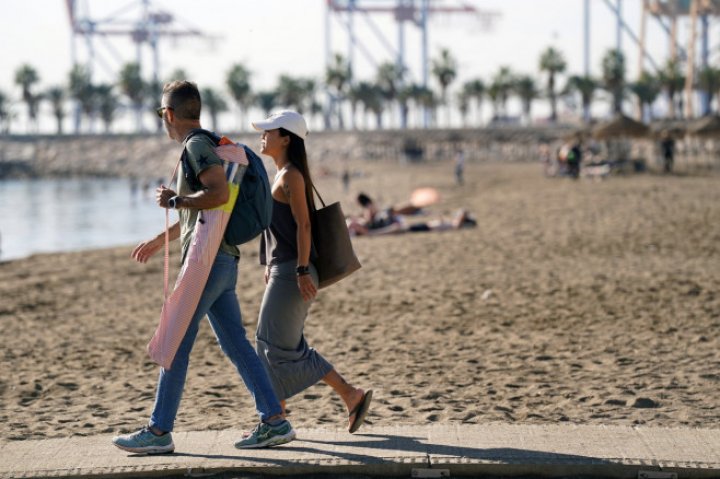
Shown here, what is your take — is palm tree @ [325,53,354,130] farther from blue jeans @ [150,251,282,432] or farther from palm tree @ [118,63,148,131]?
blue jeans @ [150,251,282,432]

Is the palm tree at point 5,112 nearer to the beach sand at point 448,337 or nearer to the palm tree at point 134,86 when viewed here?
the palm tree at point 134,86

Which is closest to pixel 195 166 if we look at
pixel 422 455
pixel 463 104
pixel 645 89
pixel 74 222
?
pixel 422 455

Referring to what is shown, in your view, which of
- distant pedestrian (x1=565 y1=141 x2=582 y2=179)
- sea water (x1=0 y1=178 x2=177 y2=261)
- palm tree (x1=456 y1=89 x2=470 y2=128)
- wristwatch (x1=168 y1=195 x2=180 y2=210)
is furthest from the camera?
palm tree (x1=456 y1=89 x2=470 y2=128)

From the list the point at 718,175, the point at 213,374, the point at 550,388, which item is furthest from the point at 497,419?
the point at 718,175

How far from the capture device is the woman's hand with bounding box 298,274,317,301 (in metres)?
4.31

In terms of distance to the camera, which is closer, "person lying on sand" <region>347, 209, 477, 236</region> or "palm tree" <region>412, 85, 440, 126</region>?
"person lying on sand" <region>347, 209, 477, 236</region>

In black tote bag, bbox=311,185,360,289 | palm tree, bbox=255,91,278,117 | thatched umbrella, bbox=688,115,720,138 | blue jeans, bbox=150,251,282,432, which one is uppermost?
palm tree, bbox=255,91,278,117

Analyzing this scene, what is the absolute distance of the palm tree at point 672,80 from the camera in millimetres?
77875

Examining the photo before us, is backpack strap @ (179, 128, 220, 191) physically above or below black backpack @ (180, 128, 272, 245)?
above

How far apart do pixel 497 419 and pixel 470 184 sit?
3210cm

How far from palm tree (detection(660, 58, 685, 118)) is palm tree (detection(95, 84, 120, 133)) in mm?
75350

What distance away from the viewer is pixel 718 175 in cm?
3008

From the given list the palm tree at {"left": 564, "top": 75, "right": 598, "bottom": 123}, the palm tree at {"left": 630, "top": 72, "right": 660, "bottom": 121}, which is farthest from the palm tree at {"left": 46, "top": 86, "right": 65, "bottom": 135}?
the palm tree at {"left": 630, "top": 72, "right": 660, "bottom": 121}

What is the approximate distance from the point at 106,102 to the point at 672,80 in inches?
3028
